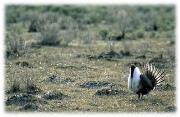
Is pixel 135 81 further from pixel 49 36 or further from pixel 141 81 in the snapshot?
pixel 49 36

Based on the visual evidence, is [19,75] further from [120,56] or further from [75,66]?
[120,56]

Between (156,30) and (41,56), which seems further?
(156,30)

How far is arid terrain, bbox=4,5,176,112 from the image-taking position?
36.6 ft

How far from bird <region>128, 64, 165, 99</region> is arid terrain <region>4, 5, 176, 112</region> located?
0.61 feet

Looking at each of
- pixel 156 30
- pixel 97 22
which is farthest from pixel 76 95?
pixel 97 22

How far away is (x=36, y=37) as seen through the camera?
72.7ft

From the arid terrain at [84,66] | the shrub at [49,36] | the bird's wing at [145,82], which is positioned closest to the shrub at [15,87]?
the arid terrain at [84,66]

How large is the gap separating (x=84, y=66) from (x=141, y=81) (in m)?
4.10

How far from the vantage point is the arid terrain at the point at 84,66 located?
1114cm

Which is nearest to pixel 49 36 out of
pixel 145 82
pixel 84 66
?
pixel 84 66

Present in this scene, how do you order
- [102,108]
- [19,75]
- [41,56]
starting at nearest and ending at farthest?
[102,108], [19,75], [41,56]

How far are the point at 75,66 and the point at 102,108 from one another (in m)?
4.74

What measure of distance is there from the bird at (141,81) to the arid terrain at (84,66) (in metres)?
0.19

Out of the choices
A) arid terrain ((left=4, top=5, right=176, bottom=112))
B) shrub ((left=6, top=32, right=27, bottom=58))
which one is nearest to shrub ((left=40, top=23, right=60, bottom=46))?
arid terrain ((left=4, top=5, right=176, bottom=112))
